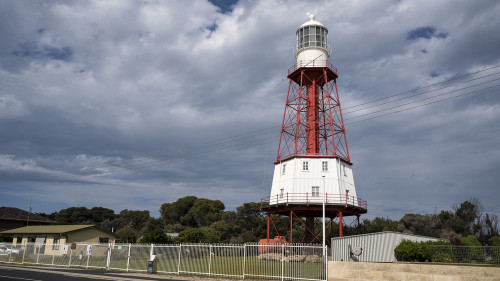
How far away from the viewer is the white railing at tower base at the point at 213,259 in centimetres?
2156

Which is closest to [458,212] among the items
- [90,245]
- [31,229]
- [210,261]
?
[210,261]

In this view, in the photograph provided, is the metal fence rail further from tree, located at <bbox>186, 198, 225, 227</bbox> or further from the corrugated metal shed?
tree, located at <bbox>186, 198, 225, 227</bbox>

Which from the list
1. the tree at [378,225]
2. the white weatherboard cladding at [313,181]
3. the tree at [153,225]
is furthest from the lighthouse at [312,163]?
the tree at [153,225]

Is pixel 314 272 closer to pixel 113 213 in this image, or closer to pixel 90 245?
pixel 90 245

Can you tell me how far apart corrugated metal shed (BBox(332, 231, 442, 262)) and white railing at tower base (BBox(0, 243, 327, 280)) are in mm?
2557

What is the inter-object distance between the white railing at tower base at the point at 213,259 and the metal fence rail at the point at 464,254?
35.3ft

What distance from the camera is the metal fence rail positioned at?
27.5m

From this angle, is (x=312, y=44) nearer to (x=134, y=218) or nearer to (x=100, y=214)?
(x=134, y=218)

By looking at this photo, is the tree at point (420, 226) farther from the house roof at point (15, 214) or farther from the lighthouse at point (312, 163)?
the house roof at point (15, 214)

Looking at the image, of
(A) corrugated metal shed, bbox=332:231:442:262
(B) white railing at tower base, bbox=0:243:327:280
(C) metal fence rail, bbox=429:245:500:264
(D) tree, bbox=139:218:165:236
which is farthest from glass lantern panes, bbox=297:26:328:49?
(D) tree, bbox=139:218:165:236

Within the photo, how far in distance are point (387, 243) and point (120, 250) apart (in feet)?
66.8

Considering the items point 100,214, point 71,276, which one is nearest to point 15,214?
point 100,214

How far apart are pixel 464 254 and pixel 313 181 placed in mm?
14041

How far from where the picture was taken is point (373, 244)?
27.3 metres
